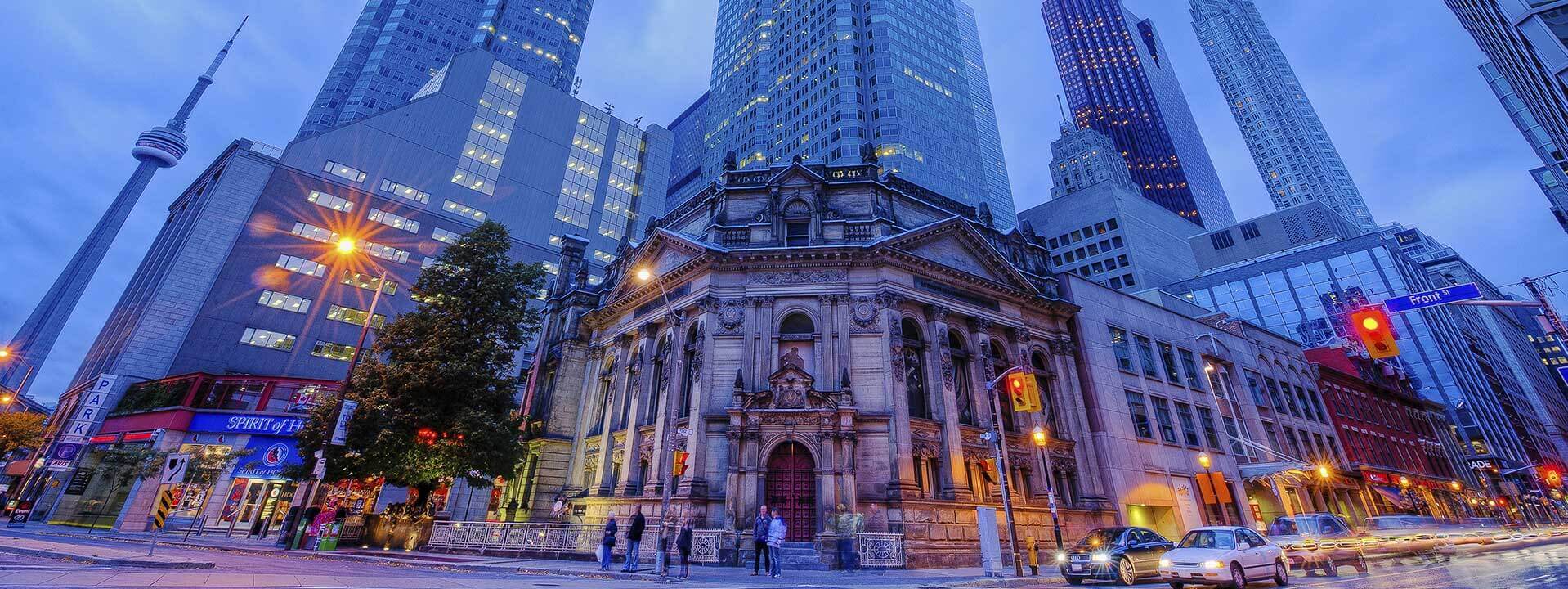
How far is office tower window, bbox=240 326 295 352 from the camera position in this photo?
152 feet

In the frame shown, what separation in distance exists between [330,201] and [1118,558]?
65.2 metres

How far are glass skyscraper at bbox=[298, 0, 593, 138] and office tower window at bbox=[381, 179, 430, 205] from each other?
133 feet

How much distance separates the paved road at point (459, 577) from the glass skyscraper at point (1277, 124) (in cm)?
16886

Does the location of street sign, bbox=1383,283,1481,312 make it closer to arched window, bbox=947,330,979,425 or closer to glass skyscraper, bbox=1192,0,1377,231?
arched window, bbox=947,330,979,425

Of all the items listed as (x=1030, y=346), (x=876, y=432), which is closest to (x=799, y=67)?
(x=1030, y=346)

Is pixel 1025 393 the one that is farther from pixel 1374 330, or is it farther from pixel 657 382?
pixel 657 382

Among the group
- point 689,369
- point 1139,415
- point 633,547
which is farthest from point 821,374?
point 1139,415

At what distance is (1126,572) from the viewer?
1716cm

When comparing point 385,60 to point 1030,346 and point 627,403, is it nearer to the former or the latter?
point 627,403

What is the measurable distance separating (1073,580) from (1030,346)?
1834 centimetres

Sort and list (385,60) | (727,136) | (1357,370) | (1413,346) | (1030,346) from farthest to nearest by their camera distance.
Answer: (385,60) < (727,136) < (1413,346) < (1357,370) < (1030,346)

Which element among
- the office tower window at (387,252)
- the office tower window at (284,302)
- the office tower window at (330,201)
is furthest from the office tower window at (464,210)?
the office tower window at (284,302)

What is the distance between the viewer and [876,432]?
26922 millimetres

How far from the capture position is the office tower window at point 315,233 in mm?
52344
